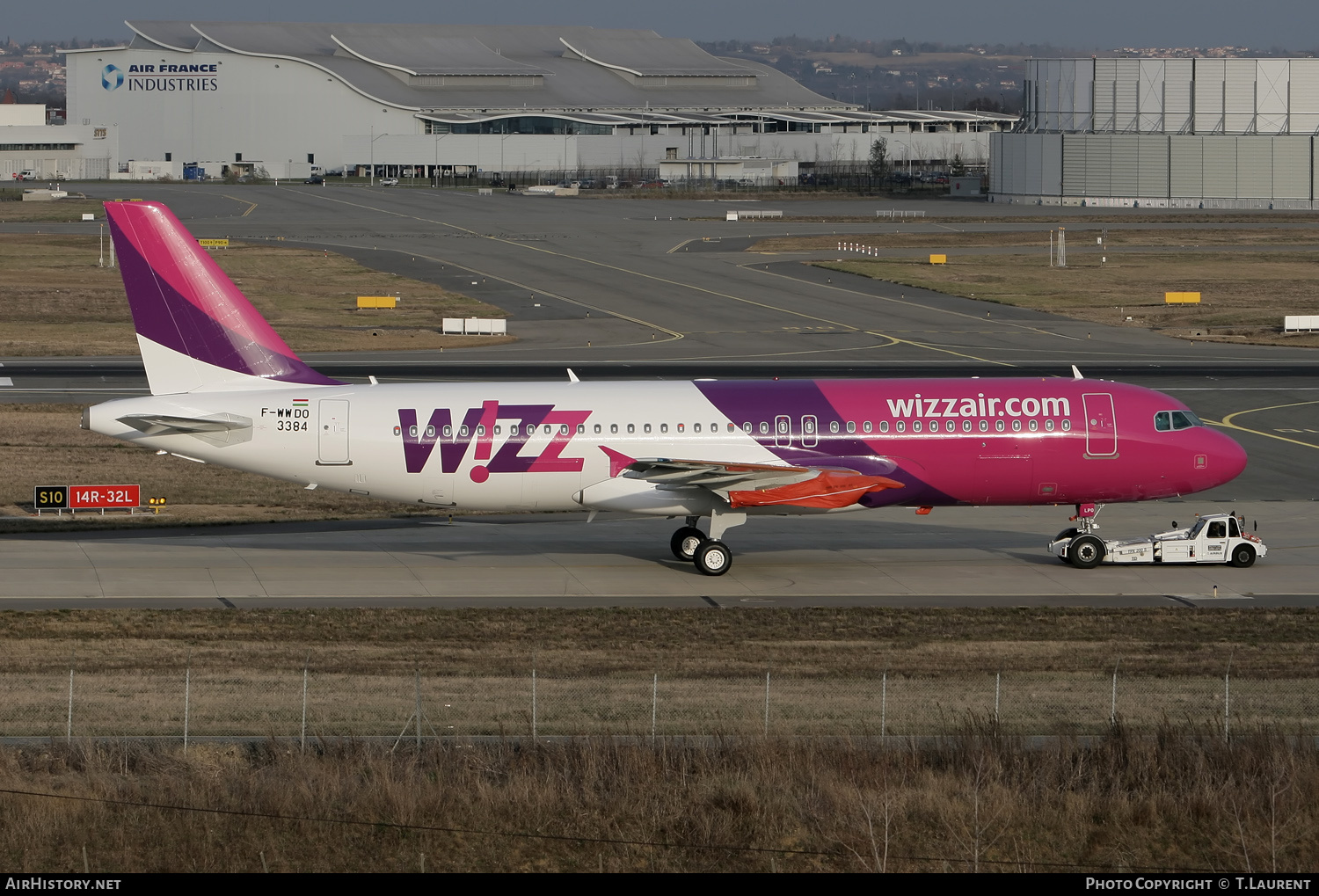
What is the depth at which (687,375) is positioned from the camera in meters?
79.9

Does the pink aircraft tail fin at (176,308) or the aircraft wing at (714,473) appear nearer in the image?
the aircraft wing at (714,473)

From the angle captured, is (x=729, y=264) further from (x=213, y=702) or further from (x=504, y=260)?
(x=213, y=702)

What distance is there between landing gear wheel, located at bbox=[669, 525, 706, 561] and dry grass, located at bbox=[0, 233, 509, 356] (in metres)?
49.0

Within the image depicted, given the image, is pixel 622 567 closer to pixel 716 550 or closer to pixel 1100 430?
pixel 716 550

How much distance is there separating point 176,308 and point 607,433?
39.3 ft

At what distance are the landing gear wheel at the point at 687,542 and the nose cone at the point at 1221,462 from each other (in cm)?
1434

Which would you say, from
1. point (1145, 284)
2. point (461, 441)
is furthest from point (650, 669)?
point (1145, 284)

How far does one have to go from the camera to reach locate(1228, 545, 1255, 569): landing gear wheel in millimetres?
44406

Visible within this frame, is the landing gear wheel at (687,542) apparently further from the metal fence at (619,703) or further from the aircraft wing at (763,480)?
the metal fence at (619,703)

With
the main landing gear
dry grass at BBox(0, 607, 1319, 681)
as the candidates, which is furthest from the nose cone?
the main landing gear

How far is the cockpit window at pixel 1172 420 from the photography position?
1722 inches

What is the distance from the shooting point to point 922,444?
4269cm

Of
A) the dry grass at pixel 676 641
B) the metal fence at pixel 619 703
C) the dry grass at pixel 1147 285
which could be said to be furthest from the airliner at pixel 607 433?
the dry grass at pixel 1147 285

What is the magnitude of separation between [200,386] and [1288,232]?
13502 centimetres
